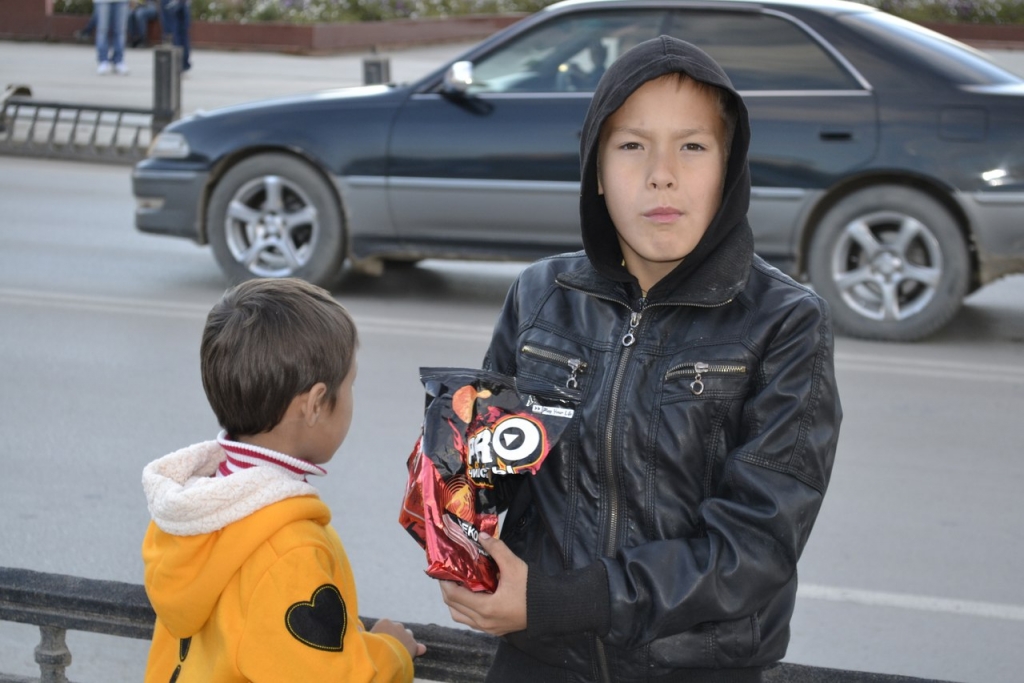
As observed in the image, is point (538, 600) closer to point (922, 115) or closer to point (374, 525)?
point (374, 525)

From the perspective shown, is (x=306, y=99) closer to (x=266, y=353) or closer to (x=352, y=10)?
(x=266, y=353)

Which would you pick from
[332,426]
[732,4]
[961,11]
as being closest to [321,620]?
[332,426]

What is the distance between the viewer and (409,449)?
18.0ft

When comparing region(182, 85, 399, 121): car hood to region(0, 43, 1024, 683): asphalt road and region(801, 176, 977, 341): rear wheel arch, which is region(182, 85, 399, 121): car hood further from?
region(801, 176, 977, 341): rear wheel arch

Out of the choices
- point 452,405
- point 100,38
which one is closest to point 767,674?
point 452,405

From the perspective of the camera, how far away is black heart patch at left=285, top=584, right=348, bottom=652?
1.96 metres

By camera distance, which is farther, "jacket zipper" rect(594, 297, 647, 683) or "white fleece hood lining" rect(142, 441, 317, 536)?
"white fleece hood lining" rect(142, 441, 317, 536)

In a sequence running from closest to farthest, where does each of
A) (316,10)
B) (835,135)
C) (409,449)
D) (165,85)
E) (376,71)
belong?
(409,449)
(835,135)
(165,85)
(376,71)
(316,10)

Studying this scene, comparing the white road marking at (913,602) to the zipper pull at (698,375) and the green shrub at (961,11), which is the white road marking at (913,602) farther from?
the green shrub at (961,11)

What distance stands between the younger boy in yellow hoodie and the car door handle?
5433 mm

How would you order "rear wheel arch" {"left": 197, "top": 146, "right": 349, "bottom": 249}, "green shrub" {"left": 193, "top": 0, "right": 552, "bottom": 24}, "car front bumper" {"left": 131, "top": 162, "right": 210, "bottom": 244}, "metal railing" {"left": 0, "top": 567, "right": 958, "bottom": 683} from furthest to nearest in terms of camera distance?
"green shrub" {"left": 193, "top": 0, "right": 552, "bottom": 24} < "car front bumper" {"left": 131, "top": 162, "right": 210, "bottom": 244} < "rear wheel arch" {"left": 197, "top": 146, "right": 349, "bottom": 249} < "metal railing" {"left": 0, "top": 567, "right": 958, "bottom": 683}

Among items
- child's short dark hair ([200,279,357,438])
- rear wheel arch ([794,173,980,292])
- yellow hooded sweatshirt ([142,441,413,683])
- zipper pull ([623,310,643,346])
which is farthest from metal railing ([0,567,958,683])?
rear wheel arch ([794,173,980,292])

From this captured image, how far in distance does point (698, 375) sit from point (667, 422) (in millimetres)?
78

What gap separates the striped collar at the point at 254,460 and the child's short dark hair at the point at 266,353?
4 centimetres
